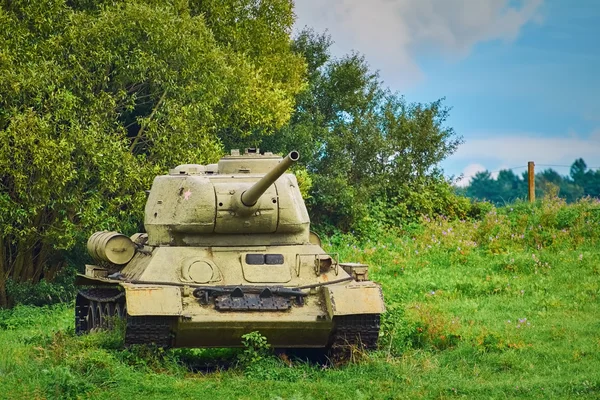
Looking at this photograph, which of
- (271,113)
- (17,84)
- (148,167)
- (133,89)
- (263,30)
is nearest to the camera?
(17,84)

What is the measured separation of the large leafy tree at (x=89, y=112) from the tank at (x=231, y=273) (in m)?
5.99

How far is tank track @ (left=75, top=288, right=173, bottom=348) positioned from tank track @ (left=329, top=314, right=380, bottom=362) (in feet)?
6.17

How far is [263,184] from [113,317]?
243 centimetres

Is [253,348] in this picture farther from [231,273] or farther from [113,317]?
[113,317]

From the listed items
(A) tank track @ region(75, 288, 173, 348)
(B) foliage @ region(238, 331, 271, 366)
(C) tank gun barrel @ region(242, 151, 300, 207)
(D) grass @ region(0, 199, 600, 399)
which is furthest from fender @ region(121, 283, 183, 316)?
(C) tank gun barrel @ region(242, 151, 300, 207)

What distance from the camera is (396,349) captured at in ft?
47.1

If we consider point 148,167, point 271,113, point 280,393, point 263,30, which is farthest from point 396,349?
point 263,30

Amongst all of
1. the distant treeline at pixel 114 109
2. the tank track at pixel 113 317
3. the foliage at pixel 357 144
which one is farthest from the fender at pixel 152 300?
the foliage at pixel 357 144

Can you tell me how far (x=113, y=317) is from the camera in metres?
14.7

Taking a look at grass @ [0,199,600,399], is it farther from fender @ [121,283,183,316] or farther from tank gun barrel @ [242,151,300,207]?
tank gun barrel @ [242,151,300,207]

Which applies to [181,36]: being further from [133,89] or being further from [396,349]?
[396,349]

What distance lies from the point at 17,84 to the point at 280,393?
11.7 meters

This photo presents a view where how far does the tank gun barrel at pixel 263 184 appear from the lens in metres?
13.5

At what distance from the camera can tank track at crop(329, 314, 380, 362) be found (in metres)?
13.9
